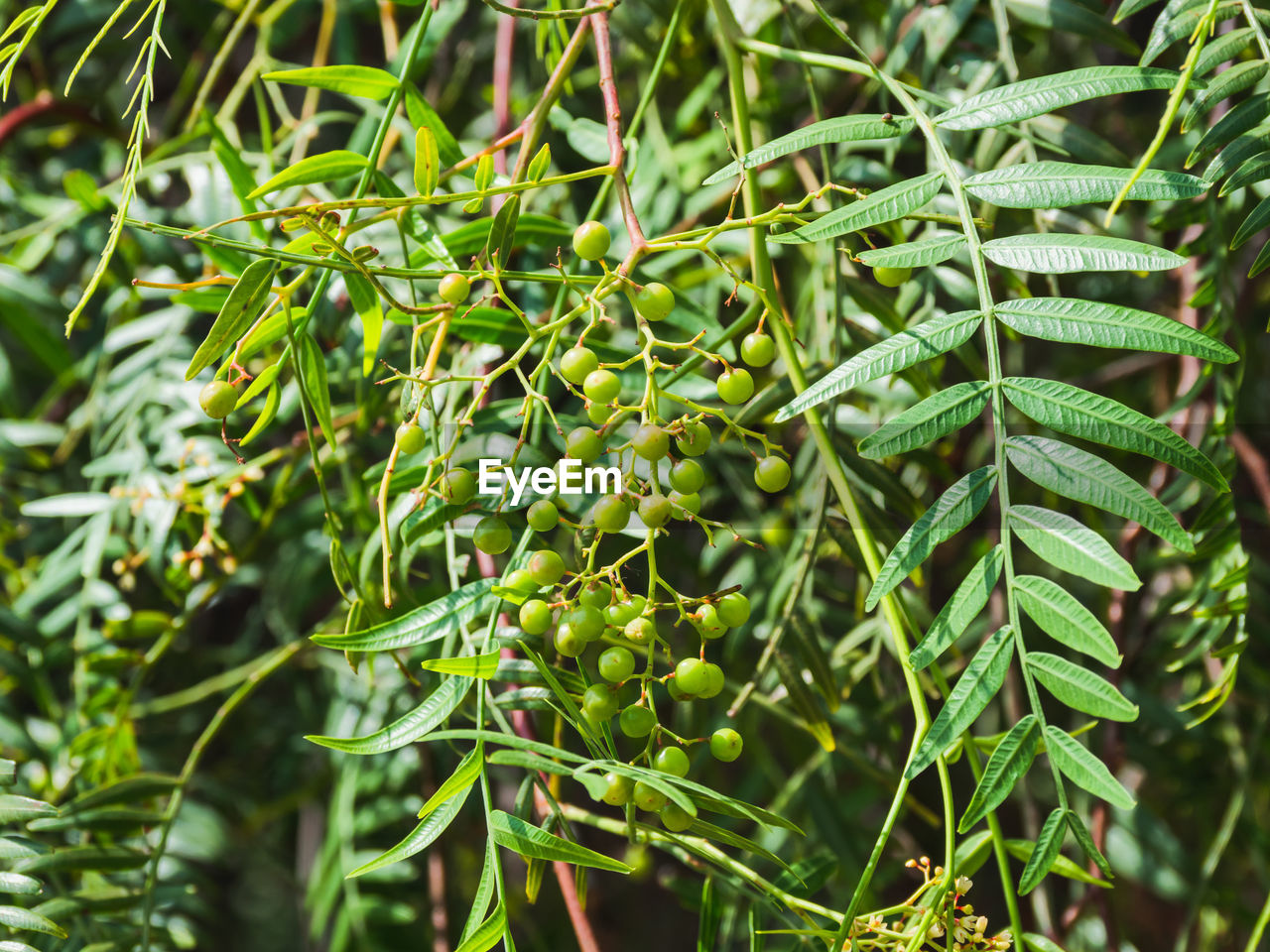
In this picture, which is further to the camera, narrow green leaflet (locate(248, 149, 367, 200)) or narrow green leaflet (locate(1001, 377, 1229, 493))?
narrow green leaflet (locate(248, 149, 367, 200))

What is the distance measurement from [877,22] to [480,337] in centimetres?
57

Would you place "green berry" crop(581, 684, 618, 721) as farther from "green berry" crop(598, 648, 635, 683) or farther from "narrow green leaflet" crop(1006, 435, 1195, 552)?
"narrow green leaflet" crop(1006, 435, 1195, 552)

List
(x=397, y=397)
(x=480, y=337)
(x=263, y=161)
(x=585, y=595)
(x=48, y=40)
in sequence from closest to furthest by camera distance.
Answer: (x=585, y=595), (x=480, y=337), (x=397, y=397), (x=263, y=161), (x=48, y=40)

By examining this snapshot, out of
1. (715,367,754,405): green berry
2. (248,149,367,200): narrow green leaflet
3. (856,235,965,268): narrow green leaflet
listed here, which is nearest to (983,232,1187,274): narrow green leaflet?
(856,235,965,268): narrow green leaflet

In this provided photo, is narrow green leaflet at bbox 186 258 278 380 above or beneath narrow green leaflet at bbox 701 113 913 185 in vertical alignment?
beneath

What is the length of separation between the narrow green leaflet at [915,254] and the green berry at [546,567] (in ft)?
0.62

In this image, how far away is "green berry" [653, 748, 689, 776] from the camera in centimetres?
42

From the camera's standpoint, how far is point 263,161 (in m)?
0.78

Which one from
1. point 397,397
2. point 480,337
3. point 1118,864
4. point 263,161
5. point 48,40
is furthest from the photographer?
point 48,40

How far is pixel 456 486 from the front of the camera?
45cm

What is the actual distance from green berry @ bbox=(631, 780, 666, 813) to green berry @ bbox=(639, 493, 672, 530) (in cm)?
11

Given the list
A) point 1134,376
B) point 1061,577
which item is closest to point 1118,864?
point 1061,577

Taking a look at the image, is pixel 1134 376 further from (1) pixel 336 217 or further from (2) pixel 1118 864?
(1) pixel 336 217

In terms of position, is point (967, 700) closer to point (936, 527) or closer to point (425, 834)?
point (936, 527)
